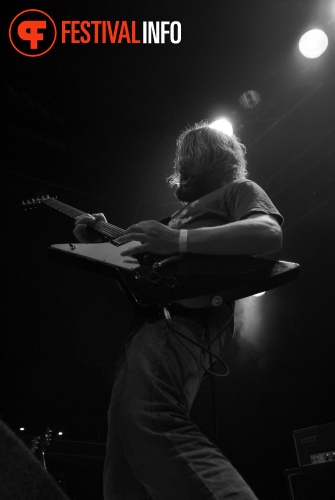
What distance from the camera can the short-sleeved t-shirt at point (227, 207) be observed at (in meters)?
1.53

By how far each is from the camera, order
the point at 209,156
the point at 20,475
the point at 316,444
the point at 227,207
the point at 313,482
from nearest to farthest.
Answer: the point at 20,475 → the point at 227,207 → the point at 209,156 → the point at 313,482 → the point at 316,444

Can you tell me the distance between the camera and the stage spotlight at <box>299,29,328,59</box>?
368 centimetres

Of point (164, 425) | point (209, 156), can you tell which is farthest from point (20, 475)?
point (209, 156)

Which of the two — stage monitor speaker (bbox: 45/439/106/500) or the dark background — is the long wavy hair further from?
stage monitor speaker (bbox: 45/439/106/500)

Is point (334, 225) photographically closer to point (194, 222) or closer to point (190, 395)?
point (194, 222)

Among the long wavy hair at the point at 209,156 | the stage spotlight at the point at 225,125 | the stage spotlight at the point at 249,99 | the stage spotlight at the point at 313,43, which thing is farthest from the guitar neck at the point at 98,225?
the stage spotlight at the point at 313,43

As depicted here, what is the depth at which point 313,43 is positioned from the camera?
3.72 metres

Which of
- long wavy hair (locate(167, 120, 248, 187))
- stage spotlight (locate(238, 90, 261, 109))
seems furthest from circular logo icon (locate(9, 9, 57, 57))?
long wavy hair (locate(167, 120, 248, 187))

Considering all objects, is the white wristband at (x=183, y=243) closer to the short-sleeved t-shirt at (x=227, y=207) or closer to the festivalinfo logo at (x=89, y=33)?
the short-sleeved t-shirt at (x=227, y=207)

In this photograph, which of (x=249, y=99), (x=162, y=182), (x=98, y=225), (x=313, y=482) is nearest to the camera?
(x=98, y=225)

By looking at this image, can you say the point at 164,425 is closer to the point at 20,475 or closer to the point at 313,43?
the point at 20,475

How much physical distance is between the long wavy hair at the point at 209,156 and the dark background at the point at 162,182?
2.10 metres

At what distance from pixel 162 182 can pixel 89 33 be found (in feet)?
5.27

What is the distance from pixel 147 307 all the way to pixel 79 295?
3.40 m
